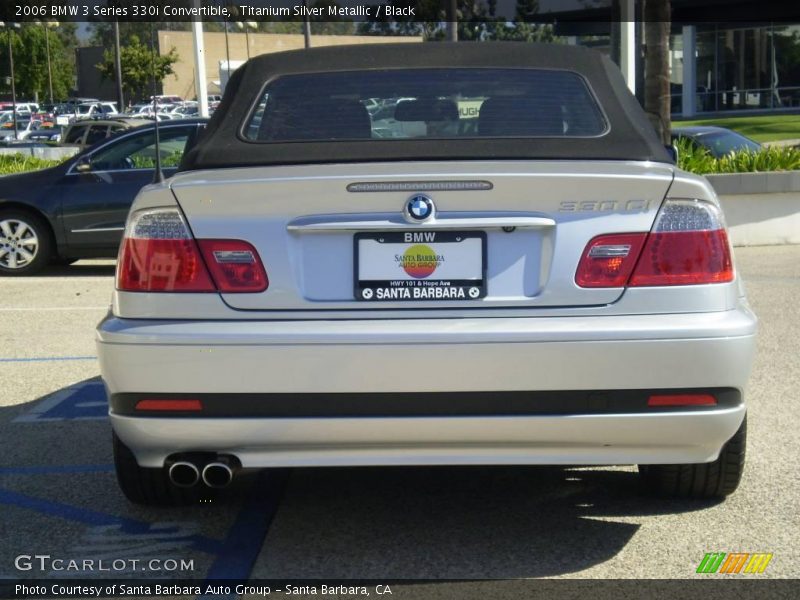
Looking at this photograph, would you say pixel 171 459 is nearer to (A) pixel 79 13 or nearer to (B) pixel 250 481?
(B) pixel 250 481

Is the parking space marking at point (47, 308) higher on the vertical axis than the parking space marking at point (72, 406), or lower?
lower

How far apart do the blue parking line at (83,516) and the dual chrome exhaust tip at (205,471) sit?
0.29 metres

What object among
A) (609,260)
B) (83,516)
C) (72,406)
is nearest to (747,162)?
(72,406)

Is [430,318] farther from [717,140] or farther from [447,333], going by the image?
[717,140]

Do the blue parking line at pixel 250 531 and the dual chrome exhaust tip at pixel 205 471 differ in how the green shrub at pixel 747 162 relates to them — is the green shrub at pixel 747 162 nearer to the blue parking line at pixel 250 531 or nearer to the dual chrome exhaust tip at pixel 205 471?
the blue parking line at pixel 250 531

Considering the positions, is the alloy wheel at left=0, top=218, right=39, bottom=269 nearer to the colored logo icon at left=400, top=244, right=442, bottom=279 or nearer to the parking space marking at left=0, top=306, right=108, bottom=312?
the parking space marking at left=0, top=306, right=108, bottom=312

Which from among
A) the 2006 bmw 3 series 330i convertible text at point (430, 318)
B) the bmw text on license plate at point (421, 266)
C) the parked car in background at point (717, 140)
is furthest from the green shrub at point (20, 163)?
the bmw text on license plate at point (421, 266)

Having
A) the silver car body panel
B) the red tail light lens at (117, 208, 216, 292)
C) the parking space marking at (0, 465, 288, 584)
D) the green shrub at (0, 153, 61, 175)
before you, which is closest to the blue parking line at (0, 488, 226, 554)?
the parking space marking at (0, 465, 288, 584)

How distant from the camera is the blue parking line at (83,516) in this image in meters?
4.24

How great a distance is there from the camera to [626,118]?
4480 millimetres

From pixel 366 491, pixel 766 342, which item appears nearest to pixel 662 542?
pixel 366 491

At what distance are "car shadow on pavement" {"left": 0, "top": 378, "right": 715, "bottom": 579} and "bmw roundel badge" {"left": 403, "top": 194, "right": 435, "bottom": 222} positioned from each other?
1152mm

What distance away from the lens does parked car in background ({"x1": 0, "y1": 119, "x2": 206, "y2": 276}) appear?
1204 cm

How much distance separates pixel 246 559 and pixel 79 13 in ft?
89.6
